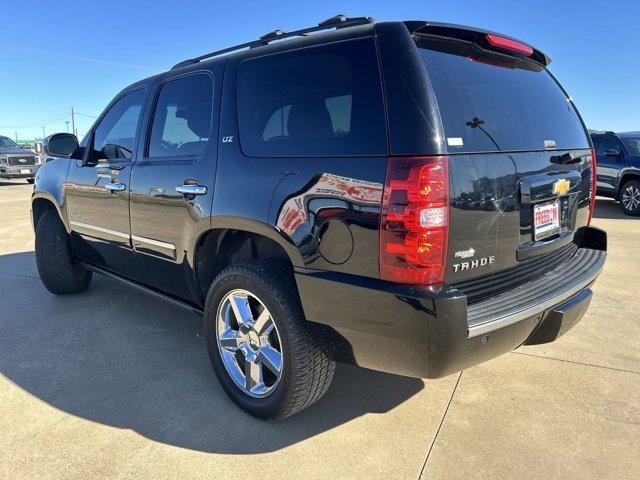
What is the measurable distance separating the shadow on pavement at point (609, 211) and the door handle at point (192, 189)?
9829 millimetres

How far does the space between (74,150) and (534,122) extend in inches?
140

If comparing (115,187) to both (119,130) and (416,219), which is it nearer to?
(119,130)

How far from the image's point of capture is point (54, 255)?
4.52 metres

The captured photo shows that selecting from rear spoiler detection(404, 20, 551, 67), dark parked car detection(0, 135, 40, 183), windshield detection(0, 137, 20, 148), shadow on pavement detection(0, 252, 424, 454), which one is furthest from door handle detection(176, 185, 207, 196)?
windshield detection(0, 137, 20, 148)

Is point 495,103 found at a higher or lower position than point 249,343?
higher

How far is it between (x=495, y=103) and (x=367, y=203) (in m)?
0.91

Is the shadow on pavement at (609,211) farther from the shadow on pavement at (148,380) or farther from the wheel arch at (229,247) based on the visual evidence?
the wheel arch at (229,247)

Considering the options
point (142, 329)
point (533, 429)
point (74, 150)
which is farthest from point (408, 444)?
point (74, 150)

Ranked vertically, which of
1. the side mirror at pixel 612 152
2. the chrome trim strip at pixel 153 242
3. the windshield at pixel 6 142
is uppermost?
the windshield at pixel 6 142

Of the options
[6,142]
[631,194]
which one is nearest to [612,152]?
[631,194]

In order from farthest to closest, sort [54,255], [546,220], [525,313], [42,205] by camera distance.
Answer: [42,205]
[54,255]
[546,220]
[525,313]

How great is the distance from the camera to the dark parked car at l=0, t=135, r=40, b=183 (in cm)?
1723

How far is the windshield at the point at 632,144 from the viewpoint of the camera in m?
10.7

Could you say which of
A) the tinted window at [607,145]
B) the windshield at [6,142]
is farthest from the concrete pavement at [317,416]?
the windshield at [6,142]
